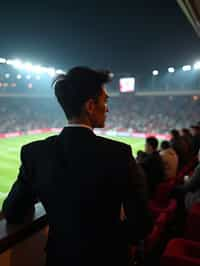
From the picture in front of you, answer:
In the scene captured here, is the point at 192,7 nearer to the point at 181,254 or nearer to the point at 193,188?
the point at 193,188

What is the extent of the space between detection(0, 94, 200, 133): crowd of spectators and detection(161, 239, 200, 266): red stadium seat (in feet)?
68.3

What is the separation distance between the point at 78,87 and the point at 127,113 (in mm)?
25536

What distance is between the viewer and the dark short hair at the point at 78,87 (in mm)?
915

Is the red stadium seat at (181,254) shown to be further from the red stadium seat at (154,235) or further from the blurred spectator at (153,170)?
the blurred spectator at (153,170)

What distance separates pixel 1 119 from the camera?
22.7m

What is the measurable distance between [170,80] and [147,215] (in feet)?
84.0

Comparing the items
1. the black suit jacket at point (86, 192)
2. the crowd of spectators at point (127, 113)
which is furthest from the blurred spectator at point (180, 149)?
the crowd of spectators at point (127, 113)

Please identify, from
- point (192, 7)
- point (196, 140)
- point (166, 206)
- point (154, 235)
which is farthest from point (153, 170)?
point (196, 140)

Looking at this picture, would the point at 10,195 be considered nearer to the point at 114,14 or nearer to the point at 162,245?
the point at 162,245

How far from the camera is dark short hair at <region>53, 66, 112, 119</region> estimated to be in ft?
3.00

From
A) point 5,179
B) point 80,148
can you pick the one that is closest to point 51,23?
point 5,179

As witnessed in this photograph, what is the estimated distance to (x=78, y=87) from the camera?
912mm

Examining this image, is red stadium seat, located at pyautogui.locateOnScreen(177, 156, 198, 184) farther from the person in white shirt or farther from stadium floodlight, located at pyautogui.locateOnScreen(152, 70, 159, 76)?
stadium floodlight, located at pyautogui.locateOnScreen(152, 70, 159, 76)

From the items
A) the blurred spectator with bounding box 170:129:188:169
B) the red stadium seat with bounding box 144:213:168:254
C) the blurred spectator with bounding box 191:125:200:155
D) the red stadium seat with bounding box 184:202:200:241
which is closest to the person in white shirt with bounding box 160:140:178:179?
the blurred spectator with bounding box 170:129:188:169
